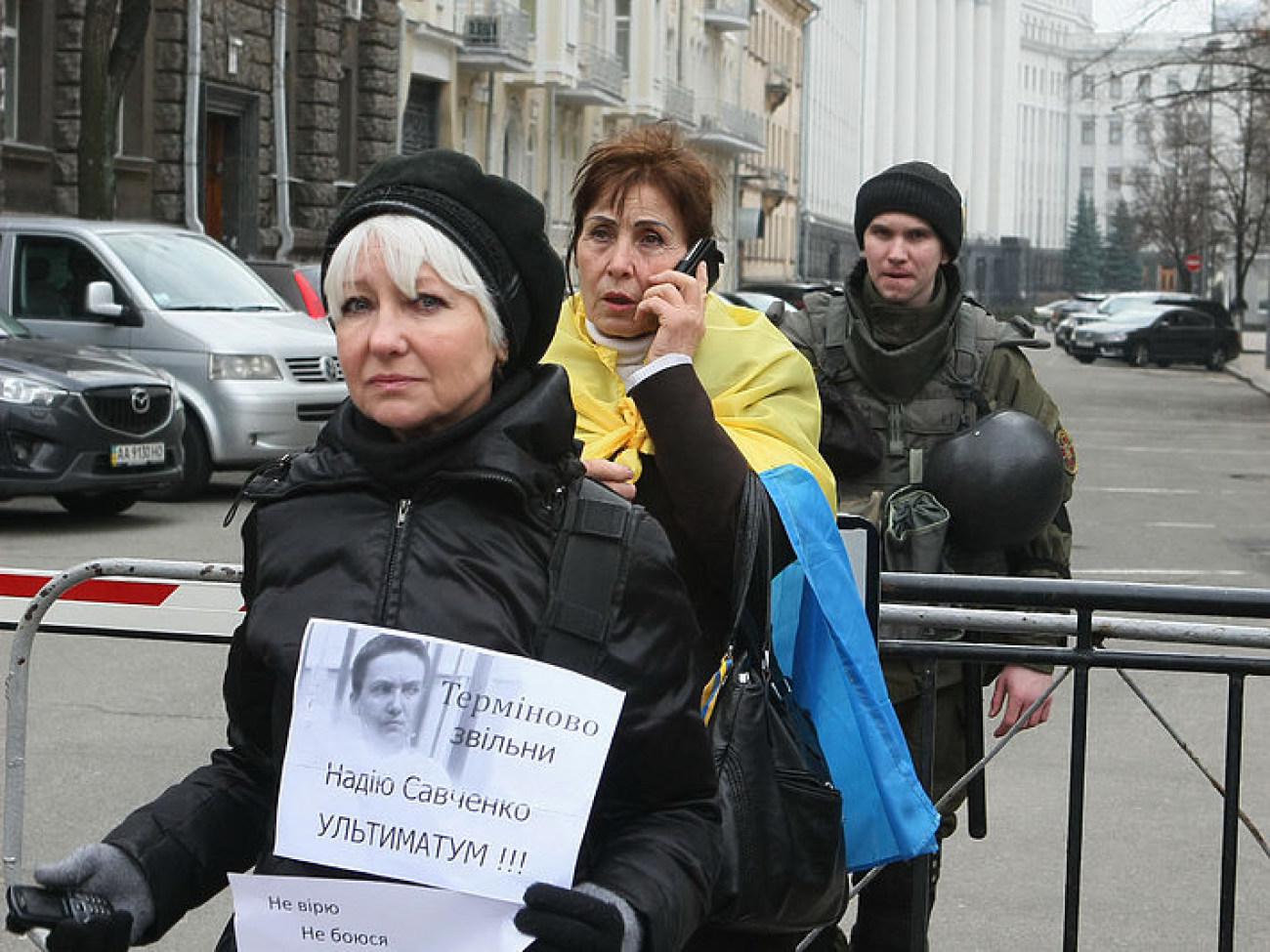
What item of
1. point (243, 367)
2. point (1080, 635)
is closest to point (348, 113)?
point (243, 367)

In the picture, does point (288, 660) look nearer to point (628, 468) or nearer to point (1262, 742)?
point (628, 468)

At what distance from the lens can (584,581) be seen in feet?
7.47

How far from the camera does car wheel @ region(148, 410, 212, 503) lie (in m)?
14.4

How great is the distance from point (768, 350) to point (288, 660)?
3.14 feet

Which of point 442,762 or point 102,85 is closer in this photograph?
point 442,762

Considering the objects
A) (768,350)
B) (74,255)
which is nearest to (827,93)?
(74,255)

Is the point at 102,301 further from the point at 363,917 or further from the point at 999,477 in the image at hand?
the point at 363,917

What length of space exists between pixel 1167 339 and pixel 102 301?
35.4 m

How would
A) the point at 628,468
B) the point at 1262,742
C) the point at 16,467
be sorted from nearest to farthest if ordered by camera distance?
the point at 628,468 → the point at 1262,742 → the point at 16,467

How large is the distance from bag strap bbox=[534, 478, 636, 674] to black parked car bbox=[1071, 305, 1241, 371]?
148 ft

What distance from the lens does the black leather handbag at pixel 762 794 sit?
2.53 meters

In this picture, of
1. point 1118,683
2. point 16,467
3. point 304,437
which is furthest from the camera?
point 304,437

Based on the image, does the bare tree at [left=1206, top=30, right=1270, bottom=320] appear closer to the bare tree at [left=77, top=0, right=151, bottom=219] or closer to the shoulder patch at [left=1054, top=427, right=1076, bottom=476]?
the bare tree at [left=77, top=0, right=151, bottom=219]

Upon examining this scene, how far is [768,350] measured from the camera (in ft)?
9.75
